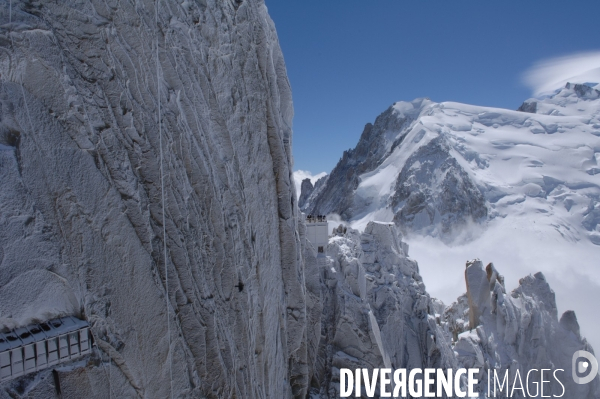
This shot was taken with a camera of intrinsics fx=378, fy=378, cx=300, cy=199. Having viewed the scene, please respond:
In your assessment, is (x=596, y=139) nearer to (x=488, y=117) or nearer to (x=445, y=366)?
(x=488, y=117)

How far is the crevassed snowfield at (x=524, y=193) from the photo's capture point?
46.1m

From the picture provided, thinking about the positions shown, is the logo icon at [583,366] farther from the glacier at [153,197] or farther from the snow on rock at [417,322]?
the glacier at [153,197]

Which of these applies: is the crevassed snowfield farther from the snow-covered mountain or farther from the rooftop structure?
the rooftop structure

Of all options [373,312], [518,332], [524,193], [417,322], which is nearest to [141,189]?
[373,312]

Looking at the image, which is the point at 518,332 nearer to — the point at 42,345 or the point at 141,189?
the point at 141,189

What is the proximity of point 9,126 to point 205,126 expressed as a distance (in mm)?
2617

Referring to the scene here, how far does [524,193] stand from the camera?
58969mm

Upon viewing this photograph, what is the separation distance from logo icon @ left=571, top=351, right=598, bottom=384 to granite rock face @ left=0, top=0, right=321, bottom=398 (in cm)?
2676

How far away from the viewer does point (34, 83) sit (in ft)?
14.2

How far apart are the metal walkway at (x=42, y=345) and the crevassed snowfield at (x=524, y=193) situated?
37.9 metres

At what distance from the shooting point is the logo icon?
2461cm

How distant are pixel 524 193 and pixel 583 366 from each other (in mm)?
39537

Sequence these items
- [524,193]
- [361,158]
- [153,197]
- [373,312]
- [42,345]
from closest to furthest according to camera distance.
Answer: [42,345]
[153,197]
[373,312]
[524,193]
[361,158]

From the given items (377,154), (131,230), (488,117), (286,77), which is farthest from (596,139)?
(131,230)
